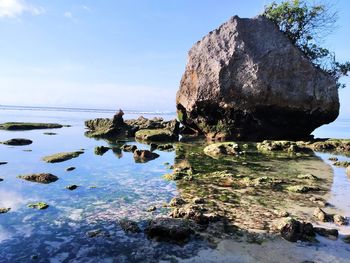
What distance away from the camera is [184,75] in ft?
118

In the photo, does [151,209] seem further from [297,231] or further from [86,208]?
[297,231]

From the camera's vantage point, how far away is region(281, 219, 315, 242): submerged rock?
9.11 m

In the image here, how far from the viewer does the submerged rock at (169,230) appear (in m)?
8.95

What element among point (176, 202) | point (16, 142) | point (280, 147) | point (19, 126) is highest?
point (280, 147)

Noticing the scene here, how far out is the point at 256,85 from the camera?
101 feet

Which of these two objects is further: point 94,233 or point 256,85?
point 256,85

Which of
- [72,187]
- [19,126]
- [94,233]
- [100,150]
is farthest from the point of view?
[19,126]

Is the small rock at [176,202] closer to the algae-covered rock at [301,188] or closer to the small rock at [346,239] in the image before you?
the algae-covered rock at [301,188]

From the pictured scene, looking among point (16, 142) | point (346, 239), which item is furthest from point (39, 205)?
point (16, 142)

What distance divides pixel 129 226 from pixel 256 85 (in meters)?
23.5

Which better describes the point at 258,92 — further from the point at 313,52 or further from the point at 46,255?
the point at 46,255

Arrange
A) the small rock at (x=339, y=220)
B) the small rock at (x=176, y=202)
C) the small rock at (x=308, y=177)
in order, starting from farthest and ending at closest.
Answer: the small rock at (x=308, y=177) < the small rock at (x=176, y=202) < the small rock at (x=339, y=220)

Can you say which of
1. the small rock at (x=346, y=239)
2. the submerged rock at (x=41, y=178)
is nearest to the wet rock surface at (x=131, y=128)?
the submerged rock at (x=41, y=178)

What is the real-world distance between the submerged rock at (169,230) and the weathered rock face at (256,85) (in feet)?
76.8
